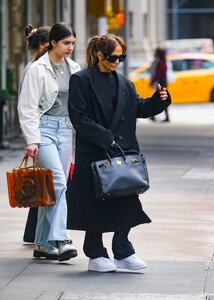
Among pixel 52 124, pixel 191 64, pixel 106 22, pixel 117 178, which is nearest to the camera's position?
pixel 117 178

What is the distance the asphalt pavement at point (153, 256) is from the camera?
25.3 feet

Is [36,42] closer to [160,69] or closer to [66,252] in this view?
[66,252]

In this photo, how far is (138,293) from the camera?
25.0 ft

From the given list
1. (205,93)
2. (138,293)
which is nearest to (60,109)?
(138,293)

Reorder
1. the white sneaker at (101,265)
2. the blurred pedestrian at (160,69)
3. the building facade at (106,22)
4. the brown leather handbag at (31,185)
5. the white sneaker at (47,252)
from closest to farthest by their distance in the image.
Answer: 1. the white sneaker at (101,265)
2. the brown leather handbag at (31,185)
3. the white sneaker at (47,252)
4. the building facade at (106,22)
5. the blurred pedestrian at (160,69)

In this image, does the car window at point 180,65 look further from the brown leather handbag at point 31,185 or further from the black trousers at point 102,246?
the black trousers at point 102,246

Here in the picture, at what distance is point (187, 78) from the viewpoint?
3559cm

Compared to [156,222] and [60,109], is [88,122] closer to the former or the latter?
[60,109]

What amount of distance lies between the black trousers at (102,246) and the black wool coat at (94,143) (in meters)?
0.14

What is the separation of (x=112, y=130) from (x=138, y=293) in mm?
1229

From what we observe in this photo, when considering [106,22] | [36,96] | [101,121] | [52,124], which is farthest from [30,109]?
[106,22]

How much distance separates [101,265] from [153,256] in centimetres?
83

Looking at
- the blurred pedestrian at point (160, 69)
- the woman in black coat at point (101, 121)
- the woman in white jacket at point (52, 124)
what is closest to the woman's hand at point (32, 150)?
the woman in white jacket at point (52, 124)

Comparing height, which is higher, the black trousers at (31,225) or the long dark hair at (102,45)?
the long dark hair at (102,45)
